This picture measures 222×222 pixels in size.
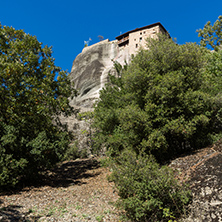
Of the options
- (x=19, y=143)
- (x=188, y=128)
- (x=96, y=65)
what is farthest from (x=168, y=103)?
(x=96, y=65)

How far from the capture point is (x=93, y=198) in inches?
309

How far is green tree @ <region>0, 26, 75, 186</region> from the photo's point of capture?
811 centimetres

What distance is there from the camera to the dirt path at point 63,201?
5.91 metres

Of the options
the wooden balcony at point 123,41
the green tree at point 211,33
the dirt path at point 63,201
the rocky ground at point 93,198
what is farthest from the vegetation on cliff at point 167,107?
the wooden balcony at point 123,41

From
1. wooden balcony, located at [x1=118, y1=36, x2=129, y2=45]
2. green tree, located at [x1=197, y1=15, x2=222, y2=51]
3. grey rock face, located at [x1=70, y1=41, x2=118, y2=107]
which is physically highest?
wooden balcony, located at [x1=118, y1=36, x2=129, y2=45]

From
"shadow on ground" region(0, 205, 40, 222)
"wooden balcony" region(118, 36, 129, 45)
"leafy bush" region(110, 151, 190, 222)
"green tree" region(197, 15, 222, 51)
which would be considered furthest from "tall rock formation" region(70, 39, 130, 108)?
"leafy bush" region(110, 151, 190, 222)

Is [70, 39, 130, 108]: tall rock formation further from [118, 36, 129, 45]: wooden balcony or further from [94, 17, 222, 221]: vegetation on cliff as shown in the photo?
[94, 17, 222, 221]: vegetation on cliff

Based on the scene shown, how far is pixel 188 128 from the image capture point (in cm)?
821

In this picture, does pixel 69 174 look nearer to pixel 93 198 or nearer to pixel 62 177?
pixel 62 177

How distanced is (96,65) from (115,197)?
43420 millimetres

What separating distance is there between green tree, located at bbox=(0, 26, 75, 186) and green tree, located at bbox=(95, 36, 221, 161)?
3.58 metres

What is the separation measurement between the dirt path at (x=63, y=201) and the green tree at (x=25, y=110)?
93 centimetres

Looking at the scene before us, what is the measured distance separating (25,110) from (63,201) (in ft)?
15.2

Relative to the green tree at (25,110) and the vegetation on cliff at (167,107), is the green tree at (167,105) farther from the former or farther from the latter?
the green tree at (25,110)
